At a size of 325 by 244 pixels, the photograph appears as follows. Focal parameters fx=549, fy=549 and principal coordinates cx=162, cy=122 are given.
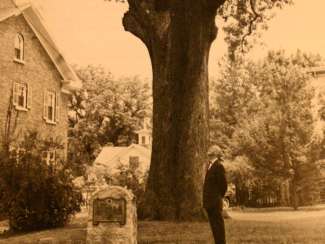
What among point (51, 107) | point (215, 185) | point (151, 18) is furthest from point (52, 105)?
point (215, 185)

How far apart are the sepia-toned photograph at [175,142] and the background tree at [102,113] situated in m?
0.09

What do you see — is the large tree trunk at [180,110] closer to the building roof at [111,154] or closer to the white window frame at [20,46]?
the building roof at [111,154]

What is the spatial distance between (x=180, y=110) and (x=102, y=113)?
577 cm

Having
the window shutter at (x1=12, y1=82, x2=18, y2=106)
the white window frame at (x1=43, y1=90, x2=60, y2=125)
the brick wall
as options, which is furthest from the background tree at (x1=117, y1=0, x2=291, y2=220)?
the white window frame at (x1=43, y1=90, x2=60, y2=125)

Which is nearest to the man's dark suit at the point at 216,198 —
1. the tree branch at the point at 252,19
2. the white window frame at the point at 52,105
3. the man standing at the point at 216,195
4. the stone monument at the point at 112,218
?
the man standing at the point at 216,195

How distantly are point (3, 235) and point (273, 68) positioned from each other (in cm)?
843

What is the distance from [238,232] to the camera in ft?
34.0

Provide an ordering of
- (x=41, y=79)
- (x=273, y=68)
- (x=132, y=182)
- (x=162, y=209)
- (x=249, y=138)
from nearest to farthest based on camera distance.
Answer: (x=162, y=209) < (x=132, y=182) < (x=273, y=68) < (x=249, y=138) < (x=41, y=79)

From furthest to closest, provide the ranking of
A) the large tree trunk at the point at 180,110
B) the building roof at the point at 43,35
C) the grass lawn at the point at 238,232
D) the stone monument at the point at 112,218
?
the building roof at the point at 43,35 < the large tree trunk at the point at 180,110 < the grass lawn at the point at 238,232 < the stone monument at the point at 112,218

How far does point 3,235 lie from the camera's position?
39.7 feet

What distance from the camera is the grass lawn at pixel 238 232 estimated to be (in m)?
9.41

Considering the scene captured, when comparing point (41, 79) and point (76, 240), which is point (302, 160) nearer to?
point (76, 240)

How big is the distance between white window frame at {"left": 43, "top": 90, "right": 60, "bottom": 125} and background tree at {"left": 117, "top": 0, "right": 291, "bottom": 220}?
9.33m

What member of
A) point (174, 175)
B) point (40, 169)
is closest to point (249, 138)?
point (174, 175)
